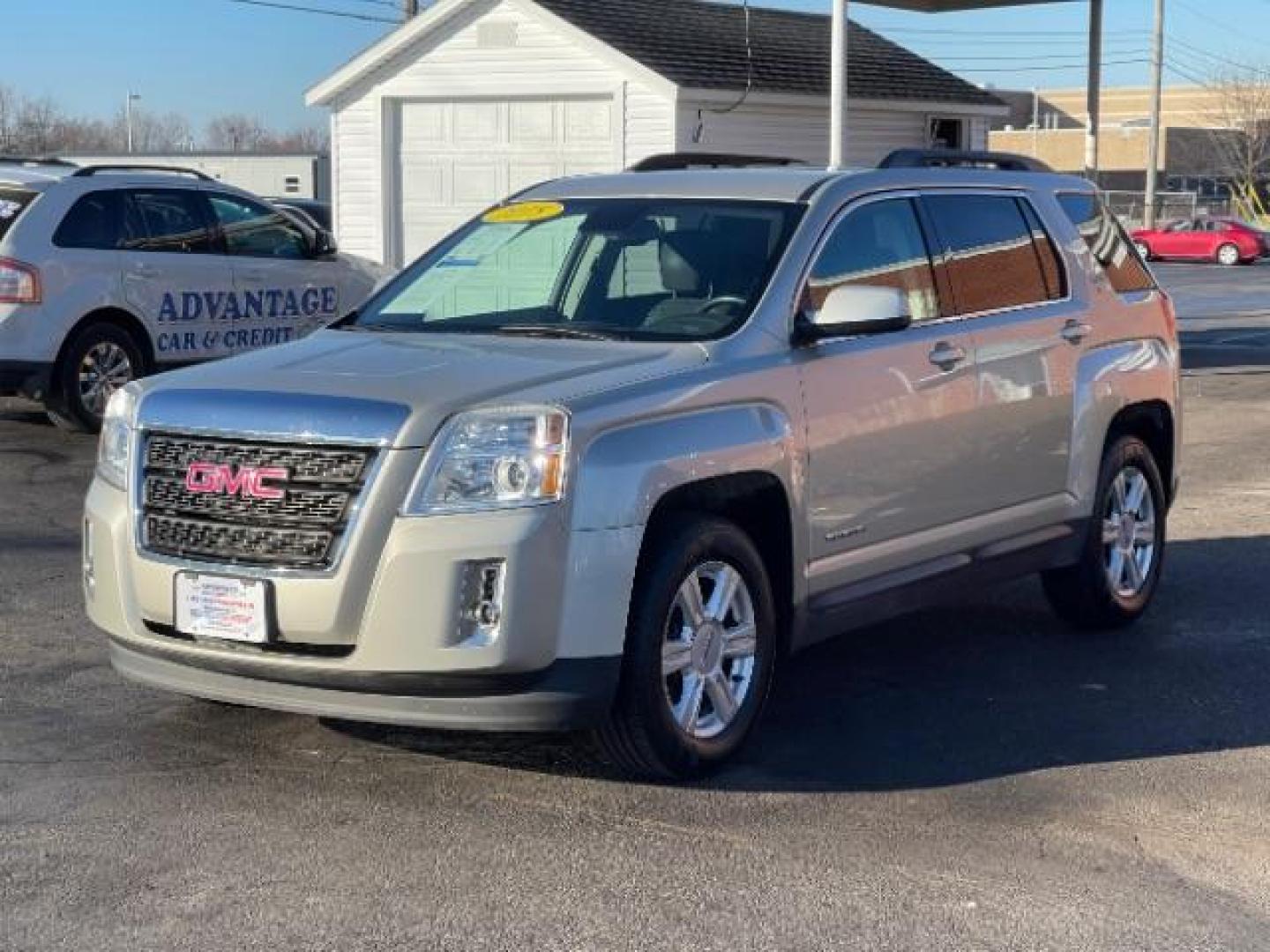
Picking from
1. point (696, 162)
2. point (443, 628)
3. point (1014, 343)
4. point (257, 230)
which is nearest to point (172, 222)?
point (257, 230)

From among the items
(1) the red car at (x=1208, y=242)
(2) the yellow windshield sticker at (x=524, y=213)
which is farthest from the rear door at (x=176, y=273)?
(1) the red car at (x=1208, y=242)

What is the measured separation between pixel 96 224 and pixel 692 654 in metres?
8.65

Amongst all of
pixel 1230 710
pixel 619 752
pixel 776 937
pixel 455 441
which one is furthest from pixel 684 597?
pixel 1230 710

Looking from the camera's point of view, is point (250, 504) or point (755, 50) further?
point (755, 50)

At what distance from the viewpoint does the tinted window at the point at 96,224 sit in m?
12.9

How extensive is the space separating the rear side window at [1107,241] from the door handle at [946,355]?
143 centimetres

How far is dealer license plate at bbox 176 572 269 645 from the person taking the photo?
5293 mm

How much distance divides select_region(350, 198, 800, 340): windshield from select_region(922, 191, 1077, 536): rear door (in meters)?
0.96

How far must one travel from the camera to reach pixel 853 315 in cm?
612

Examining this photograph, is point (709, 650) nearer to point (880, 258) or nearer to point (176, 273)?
point (880, 258)

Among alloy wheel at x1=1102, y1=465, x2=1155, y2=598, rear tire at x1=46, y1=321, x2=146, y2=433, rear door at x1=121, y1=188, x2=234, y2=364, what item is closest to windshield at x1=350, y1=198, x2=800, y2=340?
alloy wheel at x1=1102, y1=465, x2=1155, y2=598

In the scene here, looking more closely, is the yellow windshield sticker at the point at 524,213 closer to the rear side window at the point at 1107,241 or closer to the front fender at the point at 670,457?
the front fender at the point at 670,457

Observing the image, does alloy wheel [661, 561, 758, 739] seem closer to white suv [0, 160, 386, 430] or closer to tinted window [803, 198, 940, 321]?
tinted window [803, 198, 940, 321]

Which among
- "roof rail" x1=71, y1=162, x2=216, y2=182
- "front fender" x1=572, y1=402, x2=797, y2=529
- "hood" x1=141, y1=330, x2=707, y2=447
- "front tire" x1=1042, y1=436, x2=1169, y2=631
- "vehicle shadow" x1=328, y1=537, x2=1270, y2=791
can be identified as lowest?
"vehicle shadow" x1=328, y1=537, x2=1270, y2=791
